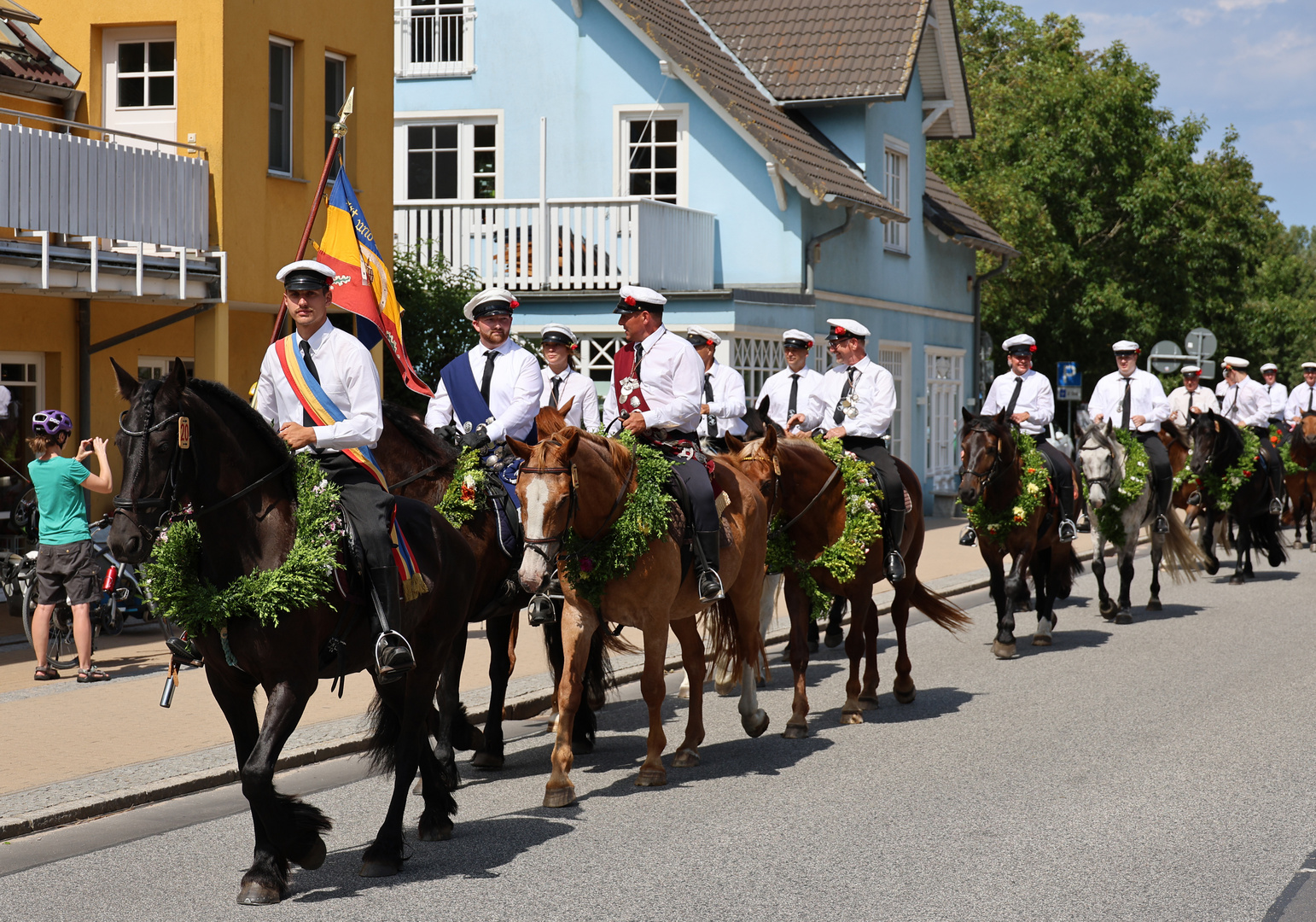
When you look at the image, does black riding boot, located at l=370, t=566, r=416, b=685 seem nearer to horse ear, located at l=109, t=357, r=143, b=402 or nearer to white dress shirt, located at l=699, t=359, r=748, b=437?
horse ear, located at l=109, t=357, r=143, b=402

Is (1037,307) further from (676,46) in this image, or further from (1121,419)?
(1121,419)

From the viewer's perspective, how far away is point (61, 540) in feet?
37.0

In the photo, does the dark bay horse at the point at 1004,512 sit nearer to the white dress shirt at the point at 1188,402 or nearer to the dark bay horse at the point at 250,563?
the white dress shirt at the point at 1188,402

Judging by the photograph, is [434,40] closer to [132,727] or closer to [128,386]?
[132,727]

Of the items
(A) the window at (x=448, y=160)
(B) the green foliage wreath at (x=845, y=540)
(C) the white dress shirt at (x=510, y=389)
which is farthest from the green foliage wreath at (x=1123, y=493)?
(A) the window at (x=448, y=160)

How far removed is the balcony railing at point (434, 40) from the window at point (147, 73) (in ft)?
30.0

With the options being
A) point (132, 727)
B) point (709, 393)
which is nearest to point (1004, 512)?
point (709, 393)

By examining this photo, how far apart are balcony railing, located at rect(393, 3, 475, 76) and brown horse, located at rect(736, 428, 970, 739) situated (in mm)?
16667

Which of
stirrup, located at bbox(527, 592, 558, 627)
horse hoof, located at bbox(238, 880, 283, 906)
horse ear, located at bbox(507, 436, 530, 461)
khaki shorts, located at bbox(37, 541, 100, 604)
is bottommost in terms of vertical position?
horse hoof, located at bbox(238, 880, 283, 906)

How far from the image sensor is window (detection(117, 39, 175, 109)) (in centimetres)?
1644

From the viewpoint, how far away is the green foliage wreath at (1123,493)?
15.0 metres

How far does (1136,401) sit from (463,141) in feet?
43.2

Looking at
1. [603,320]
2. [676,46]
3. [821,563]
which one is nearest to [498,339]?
[821,563]

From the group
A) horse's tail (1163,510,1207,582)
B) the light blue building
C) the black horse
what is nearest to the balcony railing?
the light blue building
